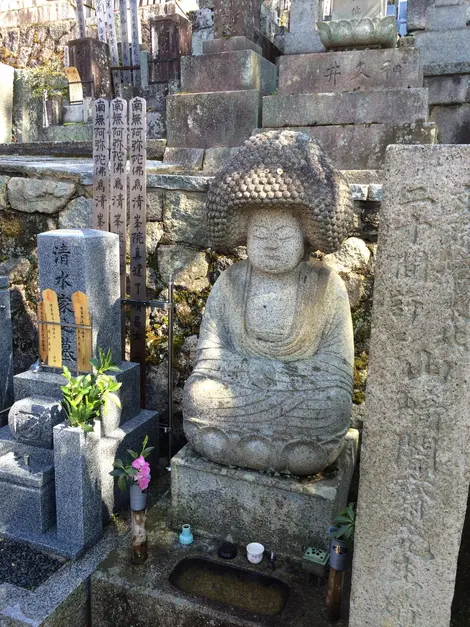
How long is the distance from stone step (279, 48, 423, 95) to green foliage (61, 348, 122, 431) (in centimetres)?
293

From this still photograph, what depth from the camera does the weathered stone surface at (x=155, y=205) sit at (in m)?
4.11

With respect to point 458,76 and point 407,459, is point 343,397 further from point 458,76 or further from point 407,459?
point 458,76

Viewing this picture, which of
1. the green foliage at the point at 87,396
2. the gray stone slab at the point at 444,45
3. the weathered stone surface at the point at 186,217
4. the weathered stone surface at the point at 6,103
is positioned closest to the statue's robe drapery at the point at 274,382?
the green foliage at the point at 87,396

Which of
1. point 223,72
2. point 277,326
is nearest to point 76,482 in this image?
point 277,326

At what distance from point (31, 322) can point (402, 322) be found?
3780 millimetres

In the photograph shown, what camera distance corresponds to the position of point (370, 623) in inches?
79.6

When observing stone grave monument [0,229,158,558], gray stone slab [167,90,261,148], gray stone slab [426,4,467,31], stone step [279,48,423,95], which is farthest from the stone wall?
gray stone slab [426,4,467,31]

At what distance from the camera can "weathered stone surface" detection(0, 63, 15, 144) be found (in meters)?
8.61

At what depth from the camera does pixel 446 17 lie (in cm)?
547

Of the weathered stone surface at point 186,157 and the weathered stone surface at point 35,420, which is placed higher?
the weathered stone surface at point 186,157

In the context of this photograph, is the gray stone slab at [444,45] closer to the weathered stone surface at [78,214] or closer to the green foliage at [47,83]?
the weathered stone surface at [78,214]

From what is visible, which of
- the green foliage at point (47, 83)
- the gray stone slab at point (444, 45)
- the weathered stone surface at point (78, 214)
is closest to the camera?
the weathered stone surface at point (78, 214)

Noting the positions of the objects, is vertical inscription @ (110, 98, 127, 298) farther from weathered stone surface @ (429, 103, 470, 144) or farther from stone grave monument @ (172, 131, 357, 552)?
weathered stone surface @ (429, 103, 470, 144)

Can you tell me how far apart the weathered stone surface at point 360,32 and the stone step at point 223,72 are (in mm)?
635
